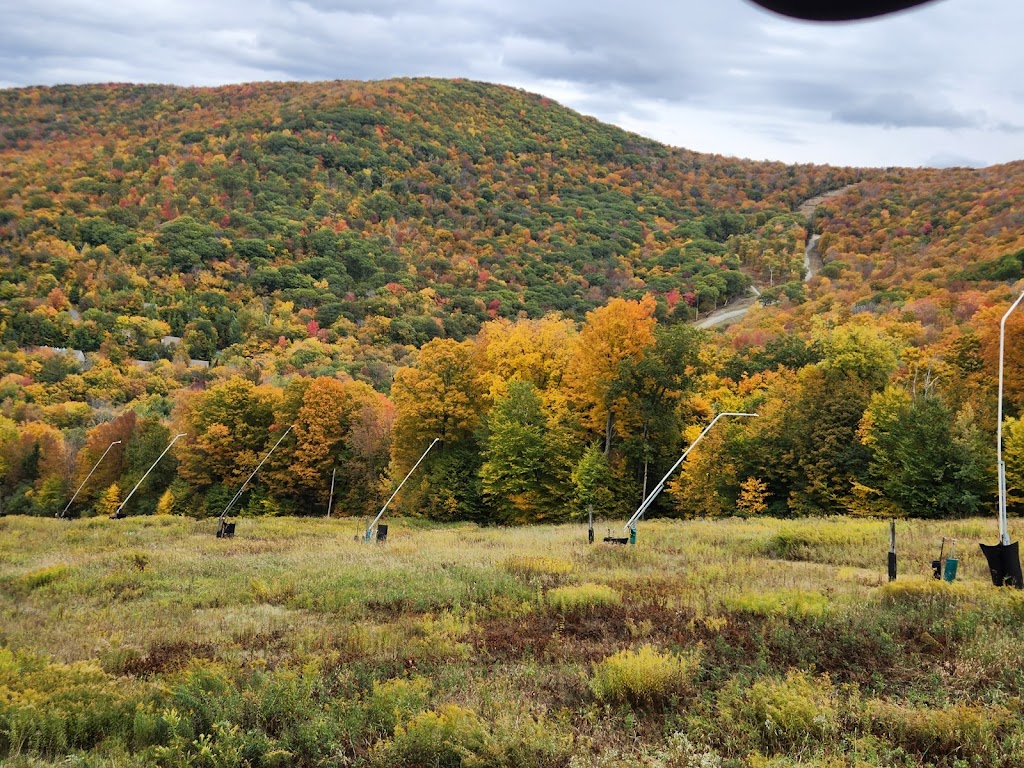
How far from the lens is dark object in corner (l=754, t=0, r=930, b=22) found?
144 cm

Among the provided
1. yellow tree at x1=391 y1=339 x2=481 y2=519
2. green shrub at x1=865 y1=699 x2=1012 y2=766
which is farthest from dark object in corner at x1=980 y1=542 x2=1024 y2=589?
yellow tree at x1=391 y1=339 x2=481 y2=519

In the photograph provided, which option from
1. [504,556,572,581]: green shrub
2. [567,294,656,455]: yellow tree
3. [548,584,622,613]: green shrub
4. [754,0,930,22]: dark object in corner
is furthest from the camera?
[567,294,656,455]: yellow tree

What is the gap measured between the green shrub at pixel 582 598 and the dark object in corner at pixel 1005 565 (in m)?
7.68

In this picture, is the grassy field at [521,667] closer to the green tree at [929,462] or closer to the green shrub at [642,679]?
the green shrub at [642,679]

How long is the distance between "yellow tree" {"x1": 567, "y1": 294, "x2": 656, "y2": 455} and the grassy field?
27923 mm

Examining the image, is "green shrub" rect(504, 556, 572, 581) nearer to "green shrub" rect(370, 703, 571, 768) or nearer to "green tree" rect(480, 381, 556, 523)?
"green shrub" rect(370, 703, 571, 768)

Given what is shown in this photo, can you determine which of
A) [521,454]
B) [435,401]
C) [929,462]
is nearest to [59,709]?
[929,462]

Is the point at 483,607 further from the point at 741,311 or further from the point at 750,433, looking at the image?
the point at 741,311

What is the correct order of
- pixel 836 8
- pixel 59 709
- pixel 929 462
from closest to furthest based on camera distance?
1. pixel 836 8
2. pixel 59 709
3. pixel 929 462

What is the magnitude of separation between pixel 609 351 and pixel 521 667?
3967 cm

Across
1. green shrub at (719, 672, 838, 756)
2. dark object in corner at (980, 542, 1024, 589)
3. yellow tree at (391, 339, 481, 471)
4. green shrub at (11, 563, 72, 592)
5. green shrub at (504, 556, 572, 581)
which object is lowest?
green shrub at (11, 563, 72, 592)

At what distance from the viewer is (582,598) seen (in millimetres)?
16844

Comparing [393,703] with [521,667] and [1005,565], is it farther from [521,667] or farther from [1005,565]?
[1005,565]

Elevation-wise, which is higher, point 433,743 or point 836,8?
point 836,8
